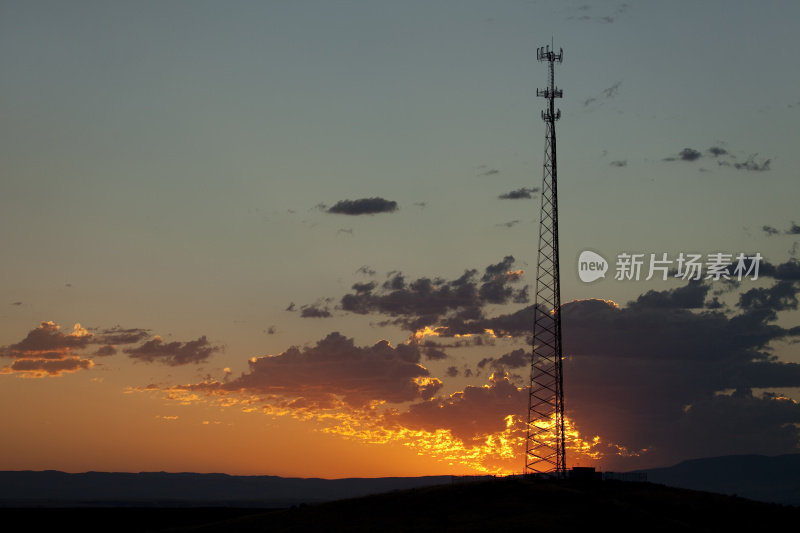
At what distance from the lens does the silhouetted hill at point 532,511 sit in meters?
81.7

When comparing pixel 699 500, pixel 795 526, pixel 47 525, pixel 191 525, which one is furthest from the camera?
pixel 47 525

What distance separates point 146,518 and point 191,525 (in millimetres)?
35840

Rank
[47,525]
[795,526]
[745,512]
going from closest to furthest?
[795,526] → [745,512] → [47,525]

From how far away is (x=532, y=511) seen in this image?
286 ft

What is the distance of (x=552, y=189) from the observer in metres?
110

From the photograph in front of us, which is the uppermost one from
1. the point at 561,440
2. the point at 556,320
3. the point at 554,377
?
the point at 556,320

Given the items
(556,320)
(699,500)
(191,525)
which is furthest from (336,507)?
(699,500)

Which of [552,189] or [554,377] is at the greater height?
[552,189]

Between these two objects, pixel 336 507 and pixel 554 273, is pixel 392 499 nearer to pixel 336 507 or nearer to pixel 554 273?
pixel 336 507

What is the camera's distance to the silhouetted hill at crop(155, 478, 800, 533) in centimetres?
8169

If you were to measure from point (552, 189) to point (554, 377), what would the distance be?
71.2 feet

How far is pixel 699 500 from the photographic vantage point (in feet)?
302

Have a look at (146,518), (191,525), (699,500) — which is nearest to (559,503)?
(699,500)

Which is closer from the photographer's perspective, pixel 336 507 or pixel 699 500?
pixel 699 500
